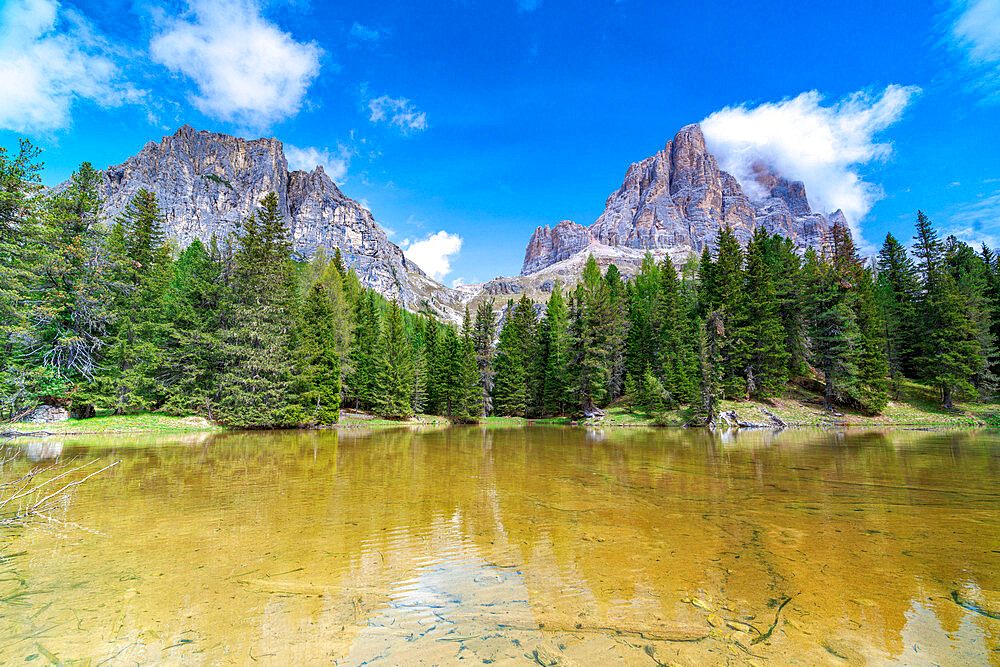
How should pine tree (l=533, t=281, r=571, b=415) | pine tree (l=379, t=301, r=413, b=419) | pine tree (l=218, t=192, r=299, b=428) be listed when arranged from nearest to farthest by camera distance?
1. pine tree (l=218, t=192, r=299, b=428)
2. pine tree (l=379, t=301, r=413, b=419)
3. pine tree (l=533, t=281, r=571, b=415)

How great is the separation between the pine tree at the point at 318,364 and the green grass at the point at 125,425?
578cm

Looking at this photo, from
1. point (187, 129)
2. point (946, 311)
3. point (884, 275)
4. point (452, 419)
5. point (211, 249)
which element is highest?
point (187, 129)

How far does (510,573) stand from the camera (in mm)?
4375

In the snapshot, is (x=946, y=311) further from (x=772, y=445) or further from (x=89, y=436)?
(x=89, y=436)

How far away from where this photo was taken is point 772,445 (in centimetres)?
1673

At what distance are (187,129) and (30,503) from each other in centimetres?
19541

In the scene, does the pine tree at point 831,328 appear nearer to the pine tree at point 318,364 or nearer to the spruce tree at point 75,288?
the pine tree at point 318,364

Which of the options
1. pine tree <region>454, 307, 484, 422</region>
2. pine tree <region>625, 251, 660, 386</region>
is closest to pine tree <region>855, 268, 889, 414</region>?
pine tree <region>625, 251, 660, 386</region>

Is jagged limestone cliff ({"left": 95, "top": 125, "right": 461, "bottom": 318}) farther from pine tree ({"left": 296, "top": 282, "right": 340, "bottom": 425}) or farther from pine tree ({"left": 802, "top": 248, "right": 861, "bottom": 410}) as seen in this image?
pine tree ({"left": 802, "top": 248, "right": 861, "bottom": 410})

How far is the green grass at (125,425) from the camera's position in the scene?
781 inches

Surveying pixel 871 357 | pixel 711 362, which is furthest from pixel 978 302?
pixel 711 362

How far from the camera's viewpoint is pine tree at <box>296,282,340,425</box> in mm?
29453

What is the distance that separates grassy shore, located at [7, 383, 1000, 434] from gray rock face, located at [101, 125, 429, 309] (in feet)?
330

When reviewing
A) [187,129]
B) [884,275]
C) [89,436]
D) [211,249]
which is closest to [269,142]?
[187,129]
